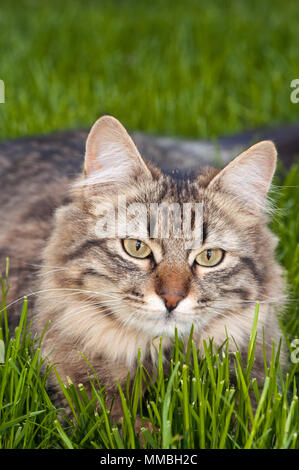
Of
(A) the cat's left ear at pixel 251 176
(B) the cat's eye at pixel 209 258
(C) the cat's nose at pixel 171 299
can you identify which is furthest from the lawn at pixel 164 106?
(A) the cat's left ear at pixel 251 176

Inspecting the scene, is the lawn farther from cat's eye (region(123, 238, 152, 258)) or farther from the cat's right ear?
the cat's right ear

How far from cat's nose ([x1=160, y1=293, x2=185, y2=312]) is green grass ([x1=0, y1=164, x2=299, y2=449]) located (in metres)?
0.13

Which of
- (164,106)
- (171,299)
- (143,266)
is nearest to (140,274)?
(143,266)

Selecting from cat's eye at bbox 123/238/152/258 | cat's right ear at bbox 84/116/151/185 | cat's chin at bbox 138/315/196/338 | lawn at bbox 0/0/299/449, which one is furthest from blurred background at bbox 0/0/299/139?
cat's chin at bbox 138/315/196/338

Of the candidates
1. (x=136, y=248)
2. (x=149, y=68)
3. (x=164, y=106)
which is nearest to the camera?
(x=136, y=248)

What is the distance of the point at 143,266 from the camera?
5.82 feet

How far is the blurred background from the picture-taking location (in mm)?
4418

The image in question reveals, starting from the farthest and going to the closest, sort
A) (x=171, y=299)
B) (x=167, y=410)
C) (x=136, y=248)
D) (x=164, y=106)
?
1. (x=164, y=106)
2. (x=136, y=248)
3. (x=171, y=299)
4. (x=167, y=410)

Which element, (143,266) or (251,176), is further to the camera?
(251,176)

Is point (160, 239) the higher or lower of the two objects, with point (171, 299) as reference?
higher

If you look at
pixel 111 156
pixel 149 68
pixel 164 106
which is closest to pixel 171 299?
pixel 111 156

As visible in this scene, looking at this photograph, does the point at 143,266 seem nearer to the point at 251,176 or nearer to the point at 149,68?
the point at 251,176

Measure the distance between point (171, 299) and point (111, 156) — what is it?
0.51 m

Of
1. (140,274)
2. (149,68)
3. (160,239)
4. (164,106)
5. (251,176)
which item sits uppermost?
(149,68)
